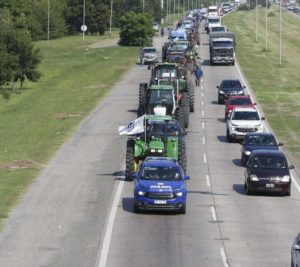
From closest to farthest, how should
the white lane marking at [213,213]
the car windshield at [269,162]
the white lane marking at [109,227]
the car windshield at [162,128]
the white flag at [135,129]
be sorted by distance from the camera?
the white lane marking at [109,227]
the white lane marking at [213,213]
the car windshield at [269,162]
the car windshield at [162,128]
the white flag at [135,129]

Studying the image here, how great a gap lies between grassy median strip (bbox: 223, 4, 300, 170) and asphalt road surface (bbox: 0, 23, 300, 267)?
854 centimetres

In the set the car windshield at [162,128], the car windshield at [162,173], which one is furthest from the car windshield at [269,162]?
the car windshield at [162,173]

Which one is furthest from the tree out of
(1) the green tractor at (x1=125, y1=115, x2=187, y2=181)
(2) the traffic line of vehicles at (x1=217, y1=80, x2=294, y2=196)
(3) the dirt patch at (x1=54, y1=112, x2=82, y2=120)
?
(1) the green tractor at (x1=125, y1=115, x2=187, y2=181)

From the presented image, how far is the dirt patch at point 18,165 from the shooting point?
1706 inches

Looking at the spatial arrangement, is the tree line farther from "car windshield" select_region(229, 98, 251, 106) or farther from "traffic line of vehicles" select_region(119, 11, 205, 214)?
"traffic line of vehicles" select_region(119, 11, 205, 214)

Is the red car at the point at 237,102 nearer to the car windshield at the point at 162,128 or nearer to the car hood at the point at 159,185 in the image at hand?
the car windshield at the point at 162,128

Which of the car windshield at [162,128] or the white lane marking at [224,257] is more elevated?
the car windshield at [162,128]

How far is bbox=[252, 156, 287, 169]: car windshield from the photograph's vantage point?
37719mm

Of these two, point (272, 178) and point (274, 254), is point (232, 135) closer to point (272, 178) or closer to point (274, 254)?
point (272, 178)

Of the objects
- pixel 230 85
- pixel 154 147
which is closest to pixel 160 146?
pixel 154 147

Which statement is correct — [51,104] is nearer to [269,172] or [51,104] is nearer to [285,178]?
[269,172]

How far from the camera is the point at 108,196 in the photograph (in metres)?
36.3

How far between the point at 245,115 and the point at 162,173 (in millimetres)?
20071

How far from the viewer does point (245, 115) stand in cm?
5297
